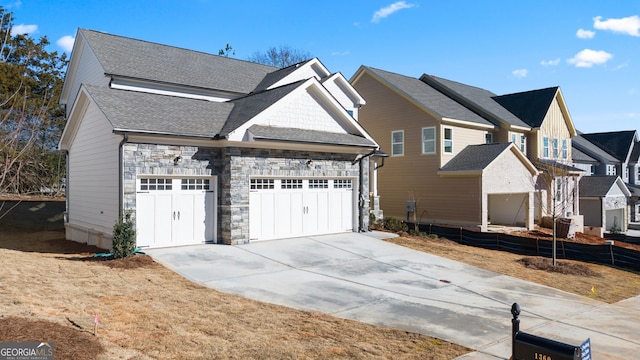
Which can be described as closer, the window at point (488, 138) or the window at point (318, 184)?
the window at point (318, 184)

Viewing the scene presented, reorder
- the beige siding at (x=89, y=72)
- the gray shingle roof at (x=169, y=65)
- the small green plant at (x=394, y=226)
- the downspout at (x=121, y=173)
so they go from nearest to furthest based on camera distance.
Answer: the downspout at (x=121, y=173) < the beige siding at (x=89, y=72) < the gray shingle roof at (x=169, y=65) < the small green plant at (x=394, y=226)

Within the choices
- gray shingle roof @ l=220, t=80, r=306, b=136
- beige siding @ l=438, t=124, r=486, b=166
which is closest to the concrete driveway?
gray shingle roof @ l=220, t=80, r=306, b=136

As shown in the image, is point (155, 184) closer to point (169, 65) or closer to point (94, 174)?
point (94, 174)

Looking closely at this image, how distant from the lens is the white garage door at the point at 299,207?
1620 centimetres

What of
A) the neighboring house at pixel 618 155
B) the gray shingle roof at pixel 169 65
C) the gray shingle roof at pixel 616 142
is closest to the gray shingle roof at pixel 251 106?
the gray shingle roof at pixel 169 65

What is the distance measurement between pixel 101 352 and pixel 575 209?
33291 mm

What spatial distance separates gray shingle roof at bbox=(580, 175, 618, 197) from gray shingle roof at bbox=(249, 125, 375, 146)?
81.3ft

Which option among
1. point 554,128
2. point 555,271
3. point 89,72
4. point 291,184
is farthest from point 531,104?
point 89,72

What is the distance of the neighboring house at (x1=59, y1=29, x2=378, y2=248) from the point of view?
14.0 meters

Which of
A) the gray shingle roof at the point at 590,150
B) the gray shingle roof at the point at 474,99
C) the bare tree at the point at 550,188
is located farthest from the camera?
the gray shingle roof at the point at 590,150

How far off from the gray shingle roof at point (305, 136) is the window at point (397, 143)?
8406 mm

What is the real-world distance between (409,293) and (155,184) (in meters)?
8.41

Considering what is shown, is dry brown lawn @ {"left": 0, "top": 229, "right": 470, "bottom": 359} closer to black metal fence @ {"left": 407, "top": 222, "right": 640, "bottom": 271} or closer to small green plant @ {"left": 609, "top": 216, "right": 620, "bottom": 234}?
black metal fence @ {"left": 407, "top": 222, "right": 640, "bottom": 271}

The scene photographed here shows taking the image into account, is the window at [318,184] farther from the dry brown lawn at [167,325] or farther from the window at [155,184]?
the dry brown lawn at [167,325]
